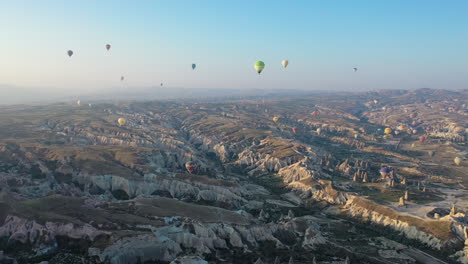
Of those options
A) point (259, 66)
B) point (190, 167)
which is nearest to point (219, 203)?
point (190, 167)

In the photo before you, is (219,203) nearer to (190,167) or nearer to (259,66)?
(190,167)

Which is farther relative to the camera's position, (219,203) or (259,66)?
(259,66)

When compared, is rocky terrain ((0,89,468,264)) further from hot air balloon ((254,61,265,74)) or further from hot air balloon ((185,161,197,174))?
hot air balloon ((254,61,265,74))

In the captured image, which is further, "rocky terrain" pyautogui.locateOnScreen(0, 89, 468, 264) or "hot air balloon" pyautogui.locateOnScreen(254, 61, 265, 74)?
"hot air balloon" pyautogui.locateOnScreen(254, 61, 265, 74)

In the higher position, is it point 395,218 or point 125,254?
point 125,254

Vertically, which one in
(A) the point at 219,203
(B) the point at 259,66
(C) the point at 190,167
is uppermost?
(B) the point at 259,66

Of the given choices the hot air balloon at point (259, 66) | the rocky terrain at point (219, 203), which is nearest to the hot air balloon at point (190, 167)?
the rocky terrain at point (219, 203)

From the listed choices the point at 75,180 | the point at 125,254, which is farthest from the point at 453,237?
the point at 75,180

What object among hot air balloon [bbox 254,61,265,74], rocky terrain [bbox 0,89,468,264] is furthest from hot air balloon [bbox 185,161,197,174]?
hot air balloon [bbox 254,61,265,74]

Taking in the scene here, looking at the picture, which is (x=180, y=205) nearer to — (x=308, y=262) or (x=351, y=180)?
(x=308, y=262)
